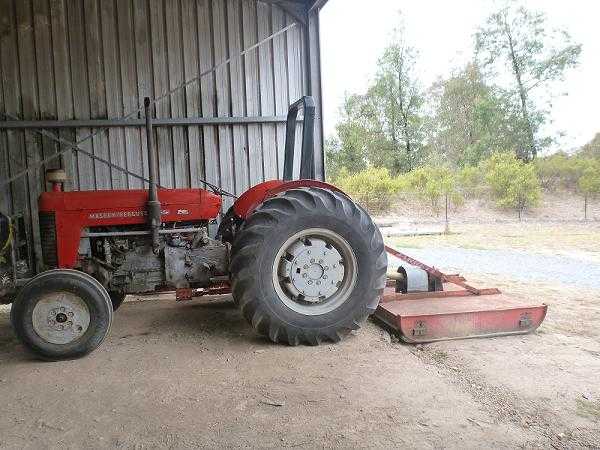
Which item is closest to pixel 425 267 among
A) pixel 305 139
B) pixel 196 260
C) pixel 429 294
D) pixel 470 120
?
pixel 429 294

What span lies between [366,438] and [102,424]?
1.27 meters

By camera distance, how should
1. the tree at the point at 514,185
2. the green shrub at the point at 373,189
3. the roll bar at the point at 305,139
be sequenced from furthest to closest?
the green shrub at the point at 373,189 < the tree at the point at 514,185 < the roll bar at the point at 305,139

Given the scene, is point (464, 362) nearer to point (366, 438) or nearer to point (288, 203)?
point (366, 438)

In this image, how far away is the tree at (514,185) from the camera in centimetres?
1733

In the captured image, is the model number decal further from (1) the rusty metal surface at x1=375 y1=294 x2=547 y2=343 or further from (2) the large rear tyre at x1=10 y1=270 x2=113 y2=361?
(1) the rusty metal surface at x1=375 y1=294 x2=547 y2=343

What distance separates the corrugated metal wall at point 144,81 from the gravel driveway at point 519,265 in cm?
360

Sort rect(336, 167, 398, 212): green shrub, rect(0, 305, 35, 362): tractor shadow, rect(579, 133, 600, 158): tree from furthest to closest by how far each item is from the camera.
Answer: rect(579, 133, 600, 158): tree, rect(336, 167, 398, 212): green shrub, rect(0, 305, 35, 362): tractor shadow

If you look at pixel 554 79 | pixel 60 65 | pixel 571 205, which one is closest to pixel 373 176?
pixel 571 205

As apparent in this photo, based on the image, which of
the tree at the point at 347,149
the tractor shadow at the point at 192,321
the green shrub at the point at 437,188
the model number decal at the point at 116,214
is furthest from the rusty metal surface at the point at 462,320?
the tree at the point at 347,149

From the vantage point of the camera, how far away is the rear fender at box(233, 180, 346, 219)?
3916 mm

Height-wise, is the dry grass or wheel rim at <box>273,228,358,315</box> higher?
wheel rim at <box>273,228,358,315</box>

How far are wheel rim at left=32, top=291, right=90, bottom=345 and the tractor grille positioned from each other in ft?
1.80

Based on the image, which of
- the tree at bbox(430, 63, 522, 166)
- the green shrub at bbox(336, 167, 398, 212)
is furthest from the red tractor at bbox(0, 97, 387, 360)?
the tree at bbox(430, 63, 522, 166)

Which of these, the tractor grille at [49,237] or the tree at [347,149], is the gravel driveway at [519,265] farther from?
the tree at [347,149]
